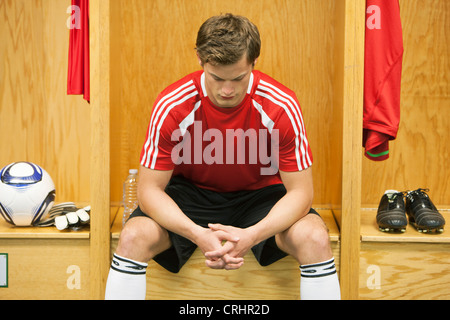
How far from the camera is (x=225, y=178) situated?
7.12 feet

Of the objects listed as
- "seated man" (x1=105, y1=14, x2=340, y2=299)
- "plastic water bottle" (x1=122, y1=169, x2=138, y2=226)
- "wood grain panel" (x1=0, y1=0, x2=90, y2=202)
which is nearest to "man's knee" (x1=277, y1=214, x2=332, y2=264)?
"seated man" (x1=105, y1=14, x2=340, y2=299)

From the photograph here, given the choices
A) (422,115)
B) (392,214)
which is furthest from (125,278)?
(422,115)

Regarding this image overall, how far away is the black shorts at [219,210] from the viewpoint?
81.1 inches

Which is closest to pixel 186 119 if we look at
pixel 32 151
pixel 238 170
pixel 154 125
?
pixel 154 125

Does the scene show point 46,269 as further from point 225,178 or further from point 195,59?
point 195,59

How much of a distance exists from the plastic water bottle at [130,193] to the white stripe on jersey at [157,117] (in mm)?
451

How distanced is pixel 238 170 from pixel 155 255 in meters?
0.39

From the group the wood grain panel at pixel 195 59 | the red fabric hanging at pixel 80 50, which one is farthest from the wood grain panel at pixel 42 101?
the red fabric hanging at pixel 80 50

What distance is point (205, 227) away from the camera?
2121 mm

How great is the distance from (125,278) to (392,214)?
0.89 m

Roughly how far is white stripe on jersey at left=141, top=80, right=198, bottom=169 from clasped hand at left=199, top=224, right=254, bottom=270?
0.29 metres

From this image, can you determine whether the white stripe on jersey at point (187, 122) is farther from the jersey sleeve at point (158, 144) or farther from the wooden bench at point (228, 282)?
the wooden bench at point (228, 282)

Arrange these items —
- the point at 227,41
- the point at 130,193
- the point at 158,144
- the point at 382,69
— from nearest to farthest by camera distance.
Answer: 1. the point at 227,41
2. the point at 158,144
3. the point at 382,69
4. the point at 130,193

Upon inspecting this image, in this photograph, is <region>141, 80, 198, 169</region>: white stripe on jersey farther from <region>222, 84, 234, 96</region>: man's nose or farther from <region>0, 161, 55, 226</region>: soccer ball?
<region>0, 161, 55, 226</region>: soccer ball
